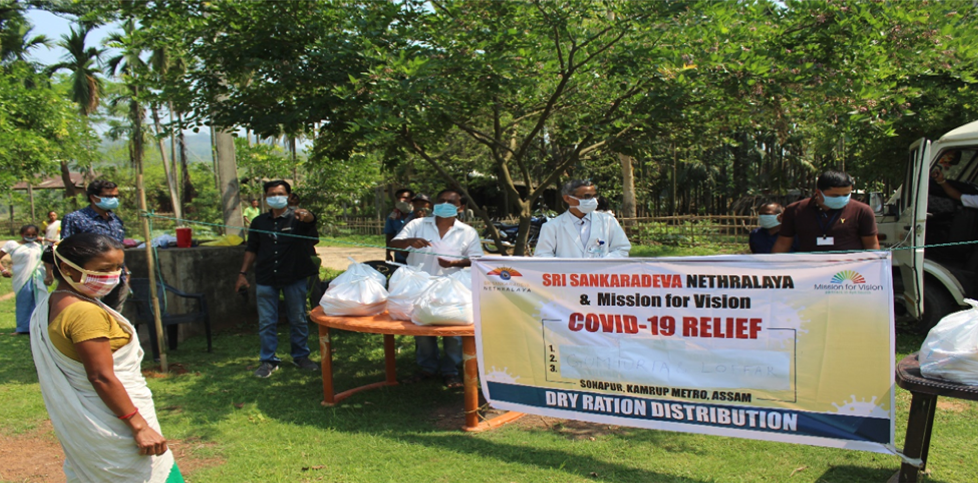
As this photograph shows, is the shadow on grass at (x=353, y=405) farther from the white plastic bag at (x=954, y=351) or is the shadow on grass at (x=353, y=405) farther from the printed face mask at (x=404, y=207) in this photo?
the printed face mask at (x=404, y=207)

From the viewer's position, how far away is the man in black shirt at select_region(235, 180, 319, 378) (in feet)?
18.8

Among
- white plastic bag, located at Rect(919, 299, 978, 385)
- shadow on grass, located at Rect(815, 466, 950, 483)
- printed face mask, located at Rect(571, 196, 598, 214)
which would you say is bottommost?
shadow on grass, located at Rect(815, 466, 950, 483)

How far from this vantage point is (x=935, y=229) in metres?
6.60

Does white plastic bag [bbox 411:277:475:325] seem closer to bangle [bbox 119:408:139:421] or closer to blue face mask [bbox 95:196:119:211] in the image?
bangle [bbox 119:408:139:421]

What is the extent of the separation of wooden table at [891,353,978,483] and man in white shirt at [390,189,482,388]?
A: 9.96 ft

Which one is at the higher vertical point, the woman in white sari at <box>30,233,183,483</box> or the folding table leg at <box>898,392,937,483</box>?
the woman in white sari at <box>30,233,183,483</box>

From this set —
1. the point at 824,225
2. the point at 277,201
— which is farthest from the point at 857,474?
the point at 277,201

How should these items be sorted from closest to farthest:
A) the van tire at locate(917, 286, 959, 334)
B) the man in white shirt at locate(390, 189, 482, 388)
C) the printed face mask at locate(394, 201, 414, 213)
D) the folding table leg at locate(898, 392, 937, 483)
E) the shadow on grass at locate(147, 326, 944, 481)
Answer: the folding table leg at locate(898, 392, 937, 483) < the shadow on grass at locate(147, 326, 944, 481) < the man in white shirt at locate(390, 189, 482, 388) < the van tire at locate(917, 286, 959, 334) < the printed face mask at locate(394, 201, 414, 213)

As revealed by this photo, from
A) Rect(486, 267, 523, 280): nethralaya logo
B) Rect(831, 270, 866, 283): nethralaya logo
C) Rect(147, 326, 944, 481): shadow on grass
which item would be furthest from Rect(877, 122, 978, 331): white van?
Rect(486, 267, 523, 280): nethralaya logo

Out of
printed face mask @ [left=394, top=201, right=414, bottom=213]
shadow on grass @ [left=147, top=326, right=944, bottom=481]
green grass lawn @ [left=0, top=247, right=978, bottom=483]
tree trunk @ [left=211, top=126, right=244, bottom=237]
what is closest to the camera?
green grass lawn @ [left=0, top=247, right=978, bottom=483]

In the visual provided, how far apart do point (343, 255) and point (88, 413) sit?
1513 cm

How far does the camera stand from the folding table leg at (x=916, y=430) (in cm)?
300

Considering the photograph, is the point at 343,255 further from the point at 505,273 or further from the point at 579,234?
the point at 505,273

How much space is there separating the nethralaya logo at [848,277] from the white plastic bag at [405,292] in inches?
97.7
